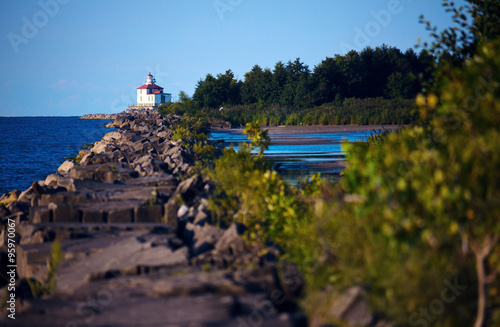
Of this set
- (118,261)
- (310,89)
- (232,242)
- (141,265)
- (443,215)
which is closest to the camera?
(443,215)

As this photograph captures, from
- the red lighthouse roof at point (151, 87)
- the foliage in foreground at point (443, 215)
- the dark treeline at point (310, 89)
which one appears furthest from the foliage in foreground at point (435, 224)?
the red lighthouse roof at point (151, 87)

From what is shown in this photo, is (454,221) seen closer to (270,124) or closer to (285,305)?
(285,305)

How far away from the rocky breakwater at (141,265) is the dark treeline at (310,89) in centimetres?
4615

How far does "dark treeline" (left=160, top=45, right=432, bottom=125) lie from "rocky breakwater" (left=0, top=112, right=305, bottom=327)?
4615cm

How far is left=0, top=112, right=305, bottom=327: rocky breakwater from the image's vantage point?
417 cm

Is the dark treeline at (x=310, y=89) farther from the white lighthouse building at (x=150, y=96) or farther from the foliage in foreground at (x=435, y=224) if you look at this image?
the foliage in foreground at (x=435, y=224)

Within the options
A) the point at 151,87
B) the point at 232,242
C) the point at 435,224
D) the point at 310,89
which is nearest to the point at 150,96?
the point at 151,87

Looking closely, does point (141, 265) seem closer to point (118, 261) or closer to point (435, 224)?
point (118, 261)

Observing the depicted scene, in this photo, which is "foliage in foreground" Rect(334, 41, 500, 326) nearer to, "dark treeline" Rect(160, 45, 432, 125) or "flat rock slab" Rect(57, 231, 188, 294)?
"flat rock slab" Rect(57, 231, 188, 294)

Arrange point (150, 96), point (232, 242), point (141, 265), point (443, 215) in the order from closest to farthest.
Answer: point (443, 215) → point (141, 265) → point (232, 242) → point (150, 96)

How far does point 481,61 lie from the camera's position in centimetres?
422

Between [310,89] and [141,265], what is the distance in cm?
6123

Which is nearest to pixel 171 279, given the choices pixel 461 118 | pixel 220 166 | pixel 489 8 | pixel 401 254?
pixel 401 254

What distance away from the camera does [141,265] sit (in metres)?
5.50
